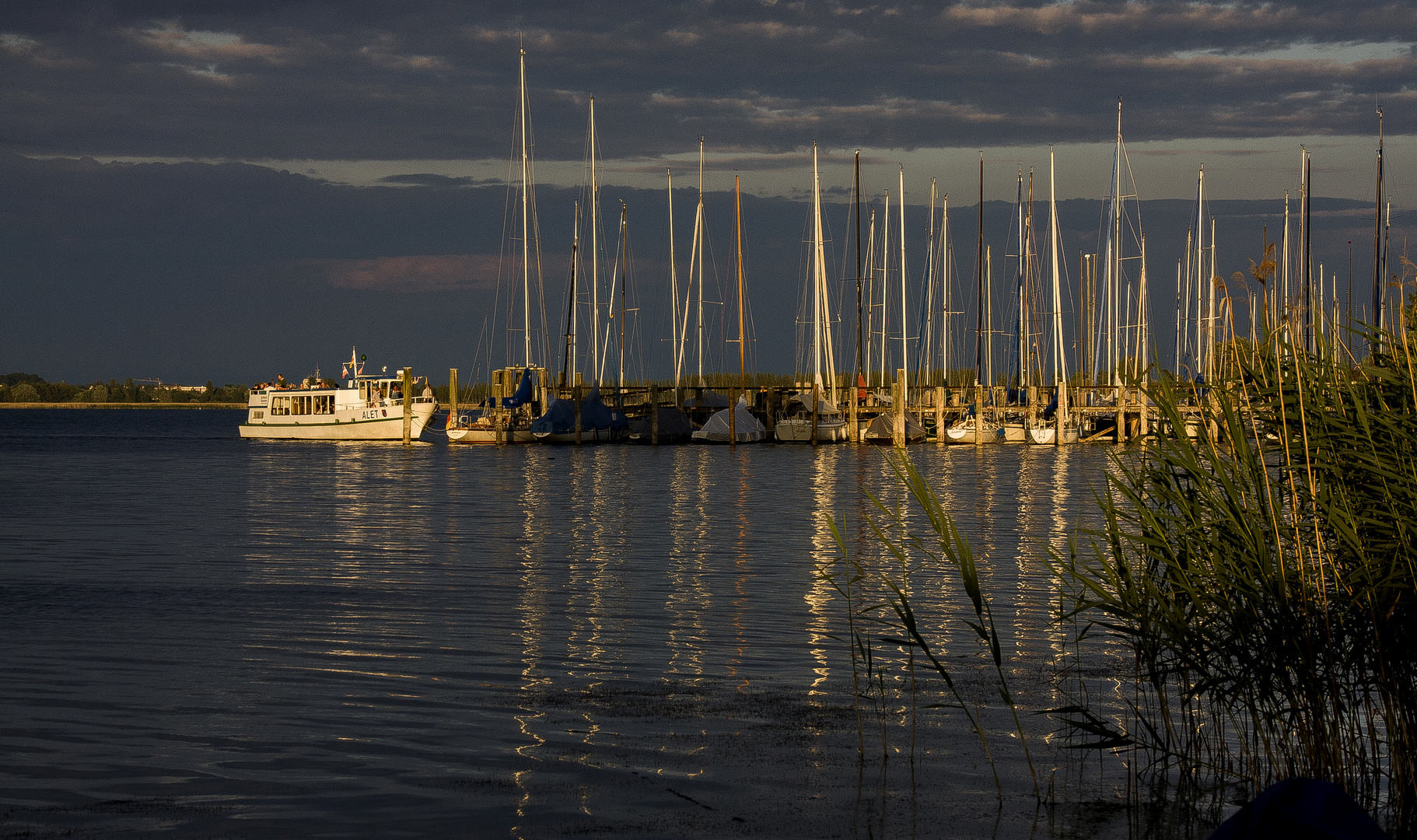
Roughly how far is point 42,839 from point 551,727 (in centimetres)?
377

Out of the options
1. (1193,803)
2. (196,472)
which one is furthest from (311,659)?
(196,472)

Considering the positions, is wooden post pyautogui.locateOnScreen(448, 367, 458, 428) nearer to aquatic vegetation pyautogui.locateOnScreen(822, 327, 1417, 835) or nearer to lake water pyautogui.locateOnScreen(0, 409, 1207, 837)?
lake water pyautogui.locateOnScreen(0, 409, 1207, 837)

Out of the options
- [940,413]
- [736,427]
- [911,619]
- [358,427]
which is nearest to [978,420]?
[940,413]

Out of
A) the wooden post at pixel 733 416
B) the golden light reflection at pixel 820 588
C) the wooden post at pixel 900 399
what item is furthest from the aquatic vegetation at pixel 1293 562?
the wooden post at pixel 733 416

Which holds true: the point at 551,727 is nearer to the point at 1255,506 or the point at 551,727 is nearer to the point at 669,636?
the point at 669,636

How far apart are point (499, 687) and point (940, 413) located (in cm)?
5411

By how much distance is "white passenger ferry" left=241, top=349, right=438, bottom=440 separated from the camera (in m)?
74.7

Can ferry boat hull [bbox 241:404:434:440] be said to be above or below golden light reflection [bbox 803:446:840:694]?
above

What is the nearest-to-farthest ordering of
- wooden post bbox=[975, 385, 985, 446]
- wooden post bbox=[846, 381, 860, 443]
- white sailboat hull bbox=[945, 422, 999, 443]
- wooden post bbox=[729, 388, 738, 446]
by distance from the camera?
1. wooden post bbox=[846, 381, 860, 443]
2. wooden post bbox=[975, 385, 985, 446]
3. white sailboat hull bbox=[945, 422, 999, 443]
4. wooden post bbox=[729, 388, 738, 446]

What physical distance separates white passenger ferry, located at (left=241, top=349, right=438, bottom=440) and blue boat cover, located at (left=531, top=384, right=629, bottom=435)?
33.1 feet

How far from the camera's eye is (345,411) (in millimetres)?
75250

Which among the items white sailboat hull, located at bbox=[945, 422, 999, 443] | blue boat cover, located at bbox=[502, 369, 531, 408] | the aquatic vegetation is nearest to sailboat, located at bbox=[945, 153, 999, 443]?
white sailboat hull, located at bbox=[945, 422, 999, 443]

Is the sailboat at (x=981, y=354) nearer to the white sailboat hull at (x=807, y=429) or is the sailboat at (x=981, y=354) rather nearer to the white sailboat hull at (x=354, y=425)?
the white sailboat hull at (x=807, y=429)

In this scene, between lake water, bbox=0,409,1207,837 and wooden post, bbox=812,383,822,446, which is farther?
wooden post, bbox=812,383,822,446
